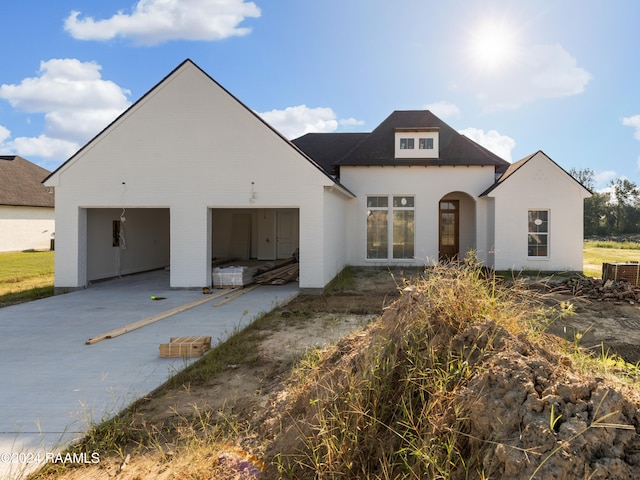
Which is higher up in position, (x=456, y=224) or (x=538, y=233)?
(x=456, y=224)

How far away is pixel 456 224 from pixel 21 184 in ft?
101

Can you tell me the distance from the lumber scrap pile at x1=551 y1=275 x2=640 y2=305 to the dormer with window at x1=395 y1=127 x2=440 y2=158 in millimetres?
7591

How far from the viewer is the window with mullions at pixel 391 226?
16.2 meters

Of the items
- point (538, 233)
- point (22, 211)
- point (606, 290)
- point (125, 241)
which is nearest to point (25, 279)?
point (125, 241)

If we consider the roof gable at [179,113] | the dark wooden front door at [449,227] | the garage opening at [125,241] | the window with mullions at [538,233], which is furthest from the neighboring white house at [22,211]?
the window with mullions at [538,233]

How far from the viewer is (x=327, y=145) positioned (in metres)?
20.5

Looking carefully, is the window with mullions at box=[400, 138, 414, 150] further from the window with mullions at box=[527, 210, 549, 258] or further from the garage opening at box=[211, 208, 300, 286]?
the garage opening at box=[211, 208, 300, 286]

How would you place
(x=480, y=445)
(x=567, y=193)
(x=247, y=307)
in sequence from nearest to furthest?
(x=480, y=445) → (x=247, y=307) → (x=567, y=193)

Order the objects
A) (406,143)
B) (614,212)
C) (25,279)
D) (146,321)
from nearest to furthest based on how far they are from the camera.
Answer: (146,321), (25,279), (406,143), (614,212)

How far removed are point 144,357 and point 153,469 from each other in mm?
2946

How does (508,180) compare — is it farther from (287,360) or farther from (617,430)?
(617,430)

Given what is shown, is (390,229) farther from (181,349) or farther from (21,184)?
(21,184)

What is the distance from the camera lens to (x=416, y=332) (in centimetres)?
335

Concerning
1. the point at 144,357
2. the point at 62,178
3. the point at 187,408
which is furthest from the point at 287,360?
the point at 62,178
